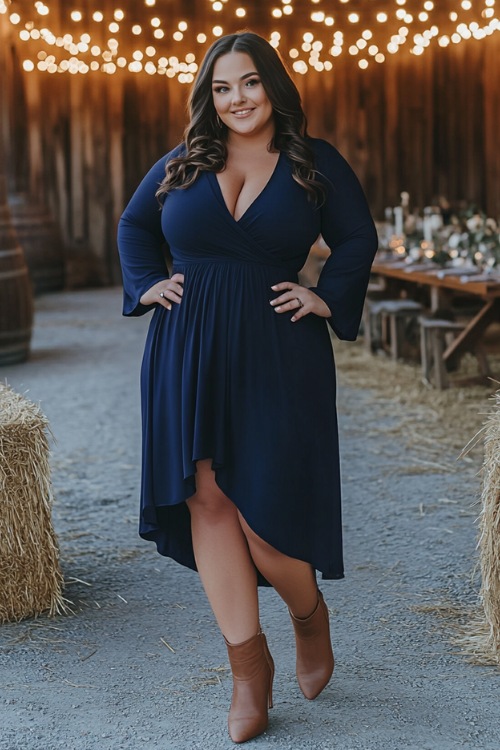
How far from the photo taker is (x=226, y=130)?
2.61m

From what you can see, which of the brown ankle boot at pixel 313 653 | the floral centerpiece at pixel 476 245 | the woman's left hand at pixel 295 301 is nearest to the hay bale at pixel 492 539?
the brown ankle boot at pixel 313 653

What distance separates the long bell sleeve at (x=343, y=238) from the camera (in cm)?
258

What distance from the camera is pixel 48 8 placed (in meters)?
12.5

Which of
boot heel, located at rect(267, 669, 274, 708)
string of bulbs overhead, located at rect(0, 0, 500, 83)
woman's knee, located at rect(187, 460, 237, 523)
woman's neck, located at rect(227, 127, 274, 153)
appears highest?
string of bulbs overhead, located at rect(0, 0, 500, 83)

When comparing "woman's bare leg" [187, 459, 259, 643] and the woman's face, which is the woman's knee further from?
the woman's face

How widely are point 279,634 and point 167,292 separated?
116 centimetres

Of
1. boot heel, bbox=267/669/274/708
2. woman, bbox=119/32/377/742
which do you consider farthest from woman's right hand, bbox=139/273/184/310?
boot heel, bbox=267/669/274/708

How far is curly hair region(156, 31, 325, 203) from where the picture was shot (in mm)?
2510

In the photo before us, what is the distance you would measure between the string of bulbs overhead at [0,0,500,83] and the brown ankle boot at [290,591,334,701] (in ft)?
33.1

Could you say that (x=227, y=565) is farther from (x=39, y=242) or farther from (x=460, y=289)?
(x=39, y=242)

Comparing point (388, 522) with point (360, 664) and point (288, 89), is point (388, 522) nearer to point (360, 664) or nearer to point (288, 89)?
point (360, 664)

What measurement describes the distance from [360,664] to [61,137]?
1111cm

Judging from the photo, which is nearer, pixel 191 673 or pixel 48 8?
pixel 191 673

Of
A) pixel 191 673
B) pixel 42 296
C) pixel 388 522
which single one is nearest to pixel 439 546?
pixel 388 522
